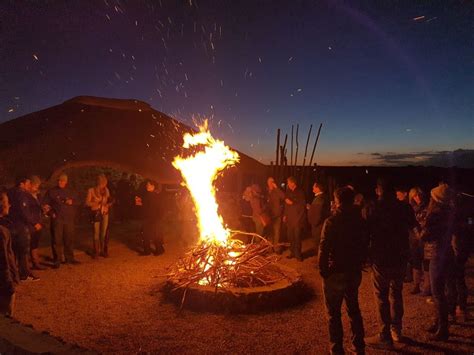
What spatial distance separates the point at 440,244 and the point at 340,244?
1666mm

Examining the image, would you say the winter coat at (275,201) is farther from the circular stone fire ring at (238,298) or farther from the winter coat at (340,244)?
the winter coat at (340,244)

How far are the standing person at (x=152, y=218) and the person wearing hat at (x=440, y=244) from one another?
699cm

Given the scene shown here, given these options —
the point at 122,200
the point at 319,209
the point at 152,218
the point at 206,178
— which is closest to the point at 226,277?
the point at 206,178

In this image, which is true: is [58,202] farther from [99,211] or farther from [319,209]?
[319,209]

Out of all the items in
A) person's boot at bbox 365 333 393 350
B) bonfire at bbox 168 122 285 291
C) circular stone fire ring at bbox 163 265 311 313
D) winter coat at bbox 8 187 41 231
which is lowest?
person's boot at bbox 365 333 393 350

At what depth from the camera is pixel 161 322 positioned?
623 centimetres

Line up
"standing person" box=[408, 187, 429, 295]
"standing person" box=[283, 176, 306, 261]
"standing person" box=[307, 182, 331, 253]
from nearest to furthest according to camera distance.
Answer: "standing person" box=[408, 187, 429, 295] < "standing person" box=[307, 182, 331, 253] < "standing person" box=[283, 176, 306, 261]

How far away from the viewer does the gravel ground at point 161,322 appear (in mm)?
5340

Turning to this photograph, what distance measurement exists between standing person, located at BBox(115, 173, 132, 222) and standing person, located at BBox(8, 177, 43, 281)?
8705 millimetres

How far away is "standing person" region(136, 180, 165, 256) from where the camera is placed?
36.1 ft

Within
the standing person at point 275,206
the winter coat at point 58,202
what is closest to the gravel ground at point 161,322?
the winter coat at point 58,202

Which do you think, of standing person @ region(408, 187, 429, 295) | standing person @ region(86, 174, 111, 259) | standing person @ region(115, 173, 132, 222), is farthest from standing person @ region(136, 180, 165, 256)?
standing person @ region(115, 173, 132, 222)

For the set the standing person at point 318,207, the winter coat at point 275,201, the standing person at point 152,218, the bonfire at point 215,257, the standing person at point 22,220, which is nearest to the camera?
the bonfire at point 215,257

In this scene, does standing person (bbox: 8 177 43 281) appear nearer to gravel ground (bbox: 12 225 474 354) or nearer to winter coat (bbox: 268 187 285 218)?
gravel ground (bbox: 12 225 474 354)
